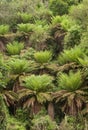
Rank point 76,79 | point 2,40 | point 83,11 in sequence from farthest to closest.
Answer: point 2,40 < point 83,11 < point 76,79

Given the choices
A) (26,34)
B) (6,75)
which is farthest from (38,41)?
(6,75)

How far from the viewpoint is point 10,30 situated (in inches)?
927

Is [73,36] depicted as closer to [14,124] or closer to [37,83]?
[37,83]

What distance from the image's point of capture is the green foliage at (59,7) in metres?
25.3

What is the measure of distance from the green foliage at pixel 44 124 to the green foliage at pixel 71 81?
1497 millimetres

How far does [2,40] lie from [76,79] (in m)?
7.94

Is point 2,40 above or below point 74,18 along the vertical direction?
below

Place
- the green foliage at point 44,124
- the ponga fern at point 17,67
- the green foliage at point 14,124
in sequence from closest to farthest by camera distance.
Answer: the green foliage at point 44,124
the green foliage at point 14,124
the ponga fern at point 17,67

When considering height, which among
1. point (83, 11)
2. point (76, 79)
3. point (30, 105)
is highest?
point (83, 11)

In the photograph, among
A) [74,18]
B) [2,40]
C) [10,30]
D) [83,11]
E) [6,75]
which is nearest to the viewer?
[6,75]

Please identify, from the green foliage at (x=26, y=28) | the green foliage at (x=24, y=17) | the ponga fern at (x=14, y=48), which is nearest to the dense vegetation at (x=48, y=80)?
the ponga fern at (x=14, y=48)

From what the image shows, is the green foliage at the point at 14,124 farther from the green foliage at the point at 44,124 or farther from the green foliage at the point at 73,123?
→ the green foliage at the point at 73,123

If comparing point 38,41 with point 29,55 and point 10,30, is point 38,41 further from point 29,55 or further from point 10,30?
point 10,30

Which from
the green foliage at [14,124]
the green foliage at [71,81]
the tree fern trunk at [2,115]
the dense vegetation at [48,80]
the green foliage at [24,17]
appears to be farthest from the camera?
the green foliage at [24,17]
